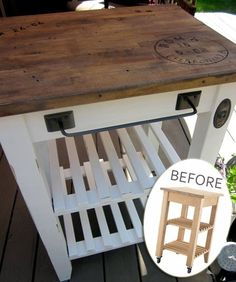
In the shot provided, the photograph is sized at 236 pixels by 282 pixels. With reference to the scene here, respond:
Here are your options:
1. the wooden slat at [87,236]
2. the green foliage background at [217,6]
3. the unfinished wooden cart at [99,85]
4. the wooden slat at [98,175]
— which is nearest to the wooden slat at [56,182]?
the unfinished wooden cart at [99,85]

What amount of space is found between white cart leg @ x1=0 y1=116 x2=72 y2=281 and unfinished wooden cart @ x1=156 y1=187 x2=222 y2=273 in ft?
1.18

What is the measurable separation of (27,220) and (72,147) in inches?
19.6

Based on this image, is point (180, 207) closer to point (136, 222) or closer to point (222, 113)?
point (222, 113)

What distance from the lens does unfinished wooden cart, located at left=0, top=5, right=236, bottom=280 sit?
2.10 feet

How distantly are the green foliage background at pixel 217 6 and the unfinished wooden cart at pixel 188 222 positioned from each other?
3806mm

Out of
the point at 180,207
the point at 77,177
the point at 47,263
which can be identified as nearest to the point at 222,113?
the point at 180,207

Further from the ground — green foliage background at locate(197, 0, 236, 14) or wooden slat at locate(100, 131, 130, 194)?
wooden slat at locate(100, 131, 130, 194)

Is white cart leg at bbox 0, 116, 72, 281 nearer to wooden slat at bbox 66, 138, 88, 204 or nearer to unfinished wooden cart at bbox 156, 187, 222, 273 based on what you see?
wooden slat at bbox 66, 138, 88, 204

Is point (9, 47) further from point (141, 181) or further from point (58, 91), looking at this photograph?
point (141, 181)

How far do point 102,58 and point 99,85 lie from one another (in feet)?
0.50

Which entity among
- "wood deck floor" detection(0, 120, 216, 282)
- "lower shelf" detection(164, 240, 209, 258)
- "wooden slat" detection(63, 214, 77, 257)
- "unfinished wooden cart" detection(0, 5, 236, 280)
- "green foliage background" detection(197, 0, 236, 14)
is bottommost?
"green foliage background" detection(197, 0, 236, 14)

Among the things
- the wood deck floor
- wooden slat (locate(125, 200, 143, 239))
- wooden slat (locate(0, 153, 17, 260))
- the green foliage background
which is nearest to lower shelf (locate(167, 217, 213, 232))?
wooden slat (locate(125, 200, 143, 239))

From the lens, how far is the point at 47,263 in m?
1.23

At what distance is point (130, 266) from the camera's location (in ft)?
4.01
